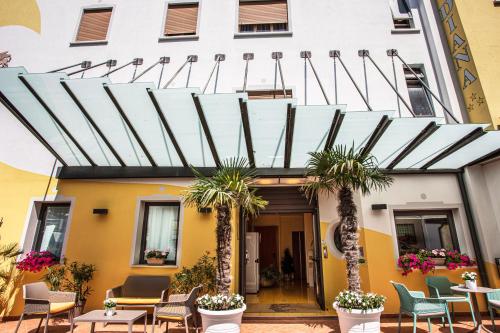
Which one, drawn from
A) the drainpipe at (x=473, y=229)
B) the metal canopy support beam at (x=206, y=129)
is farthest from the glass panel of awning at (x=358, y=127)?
the drainpipe at (x=473, y=229)

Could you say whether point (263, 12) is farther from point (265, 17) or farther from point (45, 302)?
point (45, 302)

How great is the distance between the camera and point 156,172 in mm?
6867

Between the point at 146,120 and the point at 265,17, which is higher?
the point at 265,17

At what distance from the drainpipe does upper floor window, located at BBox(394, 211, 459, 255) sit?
0.34m

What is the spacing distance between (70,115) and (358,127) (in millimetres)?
5675

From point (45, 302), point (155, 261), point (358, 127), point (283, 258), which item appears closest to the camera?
point (45, 302)

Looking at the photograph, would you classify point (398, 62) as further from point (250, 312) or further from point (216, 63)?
point (250, 312)

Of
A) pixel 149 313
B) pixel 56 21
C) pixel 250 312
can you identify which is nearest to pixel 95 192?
pixel 149 313

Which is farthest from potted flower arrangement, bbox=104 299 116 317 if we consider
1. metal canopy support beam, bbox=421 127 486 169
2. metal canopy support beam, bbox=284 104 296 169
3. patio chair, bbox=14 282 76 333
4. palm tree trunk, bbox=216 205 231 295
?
metal canopy support beam, bbox=421 127 486 169

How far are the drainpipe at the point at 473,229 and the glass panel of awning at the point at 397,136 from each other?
187cm

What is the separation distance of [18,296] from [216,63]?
7296 millimetres

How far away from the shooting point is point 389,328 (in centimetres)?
536

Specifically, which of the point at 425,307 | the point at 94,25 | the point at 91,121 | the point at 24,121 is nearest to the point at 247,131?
the point at 91,121

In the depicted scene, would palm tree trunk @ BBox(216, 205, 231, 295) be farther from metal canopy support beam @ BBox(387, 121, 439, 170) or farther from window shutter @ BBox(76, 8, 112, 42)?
window shutter @ BBox(76, 8, 112, 42)
